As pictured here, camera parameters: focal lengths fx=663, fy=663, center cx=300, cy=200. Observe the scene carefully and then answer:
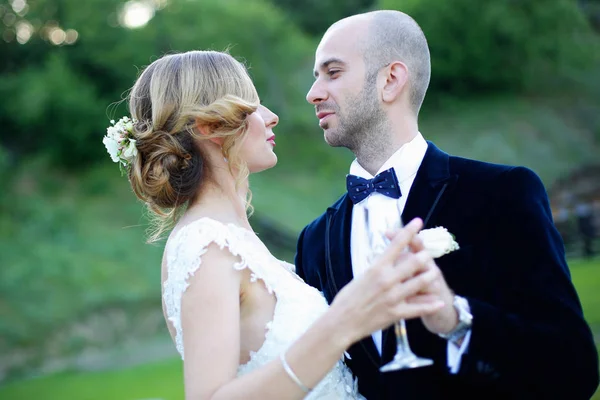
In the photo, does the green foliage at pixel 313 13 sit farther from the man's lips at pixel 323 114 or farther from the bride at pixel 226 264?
the bride at pixel 226 264

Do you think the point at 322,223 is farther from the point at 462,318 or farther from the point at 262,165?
the point at 462,318

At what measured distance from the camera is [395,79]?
3.53m

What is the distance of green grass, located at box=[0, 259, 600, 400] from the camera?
38.1 ft

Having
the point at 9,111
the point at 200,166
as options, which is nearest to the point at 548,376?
the point at 200,166

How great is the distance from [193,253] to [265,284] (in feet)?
1.30

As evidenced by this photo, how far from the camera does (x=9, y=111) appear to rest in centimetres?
2030

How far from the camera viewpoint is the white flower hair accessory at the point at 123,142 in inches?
123

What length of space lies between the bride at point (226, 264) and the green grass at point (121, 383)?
833 cm

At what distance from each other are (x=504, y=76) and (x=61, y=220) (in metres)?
16.3

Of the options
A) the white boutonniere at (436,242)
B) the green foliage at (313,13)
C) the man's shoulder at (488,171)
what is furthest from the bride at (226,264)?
the green foliage at (313,13)

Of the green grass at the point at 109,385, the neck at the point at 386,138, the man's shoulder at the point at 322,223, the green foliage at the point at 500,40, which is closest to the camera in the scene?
the neck at the point at 386,138

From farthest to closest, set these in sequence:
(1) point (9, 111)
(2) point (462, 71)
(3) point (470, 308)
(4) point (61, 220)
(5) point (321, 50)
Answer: (2) point (462, 71) < (1) point (9, 111) < (4) point (61, 220) < (5) point (321, 50) < (3) point (470, 308)

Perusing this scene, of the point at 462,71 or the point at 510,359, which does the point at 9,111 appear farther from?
the point at 510,359

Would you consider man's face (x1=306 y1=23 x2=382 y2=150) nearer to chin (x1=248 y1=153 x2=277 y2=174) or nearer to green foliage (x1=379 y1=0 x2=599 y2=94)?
chin (x1=248 y1=153 x2=277 y2=174)
